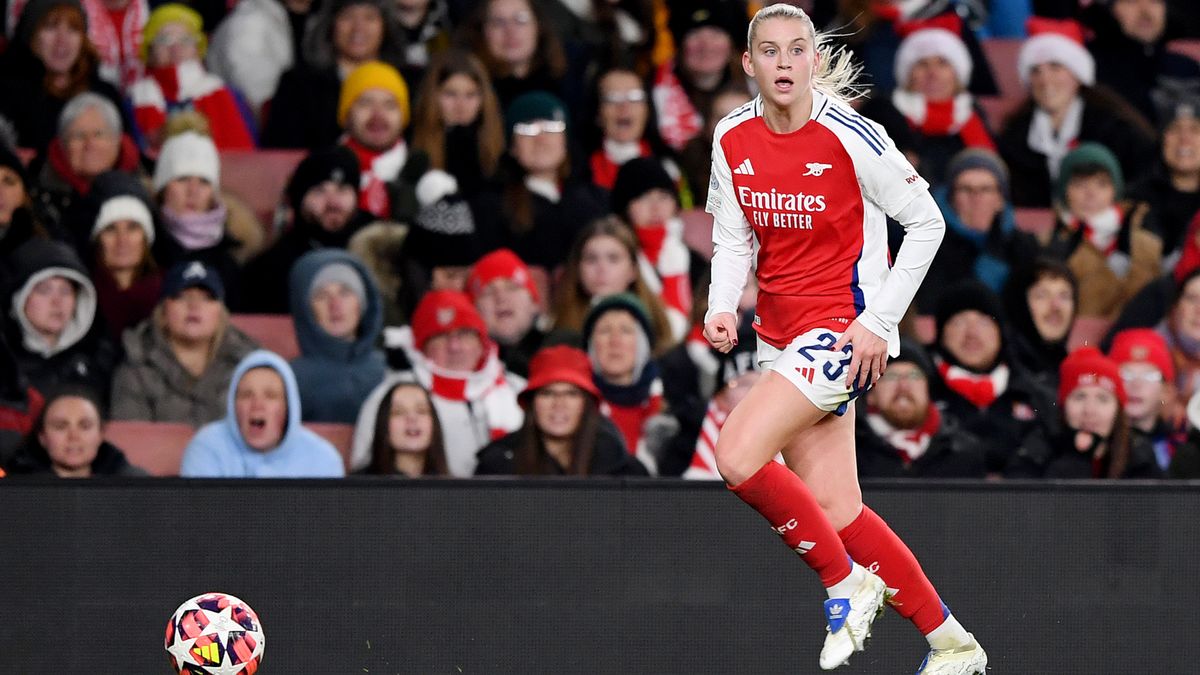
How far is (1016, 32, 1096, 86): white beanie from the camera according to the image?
8.70 metres

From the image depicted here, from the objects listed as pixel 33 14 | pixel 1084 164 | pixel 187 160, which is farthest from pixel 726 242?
pixel 33 14

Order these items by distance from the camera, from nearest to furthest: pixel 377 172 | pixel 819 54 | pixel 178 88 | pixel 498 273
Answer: pixel 819 54 < pixel 498 273 < pixel 377 172 < pixel 178 88

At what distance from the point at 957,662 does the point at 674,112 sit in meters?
3.81

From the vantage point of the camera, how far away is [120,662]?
5.77 metres

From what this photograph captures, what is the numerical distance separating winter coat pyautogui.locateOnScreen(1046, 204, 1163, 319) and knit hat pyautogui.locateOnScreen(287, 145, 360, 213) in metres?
2.85

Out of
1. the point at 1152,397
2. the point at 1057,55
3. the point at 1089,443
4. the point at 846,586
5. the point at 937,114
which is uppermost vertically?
the point at 1057,55

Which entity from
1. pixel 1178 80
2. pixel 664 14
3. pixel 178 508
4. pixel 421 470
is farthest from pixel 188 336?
pixel 1178 80

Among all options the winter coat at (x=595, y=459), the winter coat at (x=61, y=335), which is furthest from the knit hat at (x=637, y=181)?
the winter coat at (x=61, y=335)

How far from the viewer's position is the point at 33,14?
326 inches

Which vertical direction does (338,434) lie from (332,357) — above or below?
below

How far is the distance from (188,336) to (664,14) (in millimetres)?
2802

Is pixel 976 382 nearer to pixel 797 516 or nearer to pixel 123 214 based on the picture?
pixel 797 516

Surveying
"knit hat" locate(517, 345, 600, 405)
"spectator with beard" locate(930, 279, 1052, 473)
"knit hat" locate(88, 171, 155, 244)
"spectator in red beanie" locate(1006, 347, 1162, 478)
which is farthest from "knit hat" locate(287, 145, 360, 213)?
"spectator in red beanie" locate(1006, 347, 1162, 478)

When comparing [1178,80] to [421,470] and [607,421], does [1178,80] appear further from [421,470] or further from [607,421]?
[421,470]
